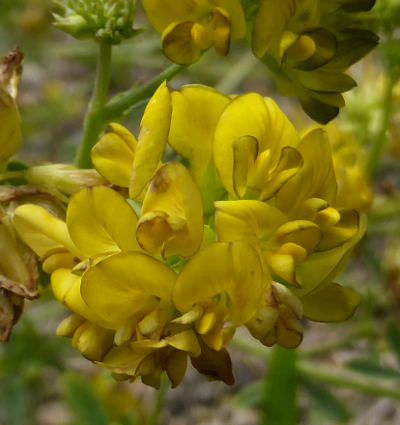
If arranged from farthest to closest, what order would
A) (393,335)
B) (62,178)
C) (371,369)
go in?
(393,335)
(371,369)
(62,178)

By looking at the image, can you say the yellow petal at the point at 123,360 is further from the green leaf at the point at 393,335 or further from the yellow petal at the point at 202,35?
the green leaf at the point at 393,335

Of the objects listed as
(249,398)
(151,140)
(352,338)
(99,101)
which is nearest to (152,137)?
(151,140)

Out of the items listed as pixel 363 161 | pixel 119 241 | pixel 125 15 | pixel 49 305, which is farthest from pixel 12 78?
pixel 49 305

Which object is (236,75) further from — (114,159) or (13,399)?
(114,159)

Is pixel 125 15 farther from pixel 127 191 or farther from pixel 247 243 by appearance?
pixel 247 243

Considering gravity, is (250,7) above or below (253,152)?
above

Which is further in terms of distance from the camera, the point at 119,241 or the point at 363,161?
the point at 363,161
